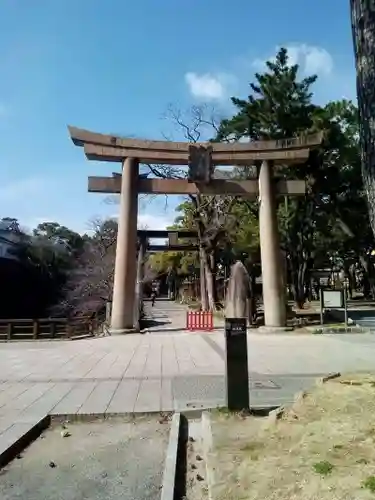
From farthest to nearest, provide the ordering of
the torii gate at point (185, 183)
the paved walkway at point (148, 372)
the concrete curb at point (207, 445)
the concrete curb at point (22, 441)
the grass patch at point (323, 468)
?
the torii gate at point (185, 183)
the paved walkway at point (148, 372)
the concrete curb at point (22, 441)
the concrete curb at point (207, 445)
the grass patch at point (323, 468)

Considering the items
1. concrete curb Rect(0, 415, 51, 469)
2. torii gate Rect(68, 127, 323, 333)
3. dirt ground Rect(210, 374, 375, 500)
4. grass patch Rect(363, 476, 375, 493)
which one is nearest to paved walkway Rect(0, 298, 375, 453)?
concrete curb Rect(0, 415, 51, 469)

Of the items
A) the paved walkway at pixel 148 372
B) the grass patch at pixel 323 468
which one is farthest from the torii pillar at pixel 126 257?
the grass patch at pixel 323 468

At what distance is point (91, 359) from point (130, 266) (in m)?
5.40

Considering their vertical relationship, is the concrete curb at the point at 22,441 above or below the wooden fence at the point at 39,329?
below

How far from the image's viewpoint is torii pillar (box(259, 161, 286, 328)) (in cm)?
1559

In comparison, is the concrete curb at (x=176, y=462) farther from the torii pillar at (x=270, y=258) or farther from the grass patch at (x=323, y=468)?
the torii pillar at (x=270, y=258)

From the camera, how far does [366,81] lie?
3.33 metres

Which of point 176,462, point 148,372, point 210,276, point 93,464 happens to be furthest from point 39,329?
point 176,462

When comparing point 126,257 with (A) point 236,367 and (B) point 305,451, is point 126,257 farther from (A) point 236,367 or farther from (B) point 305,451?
(B) point 305,451

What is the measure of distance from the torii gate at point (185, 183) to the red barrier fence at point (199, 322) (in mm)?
2841

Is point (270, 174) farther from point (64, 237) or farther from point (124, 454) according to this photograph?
point (64, 237)

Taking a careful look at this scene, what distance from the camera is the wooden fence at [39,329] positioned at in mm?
19844

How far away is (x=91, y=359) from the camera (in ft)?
33.7

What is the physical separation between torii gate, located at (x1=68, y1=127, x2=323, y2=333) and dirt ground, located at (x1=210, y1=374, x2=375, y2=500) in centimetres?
1051
